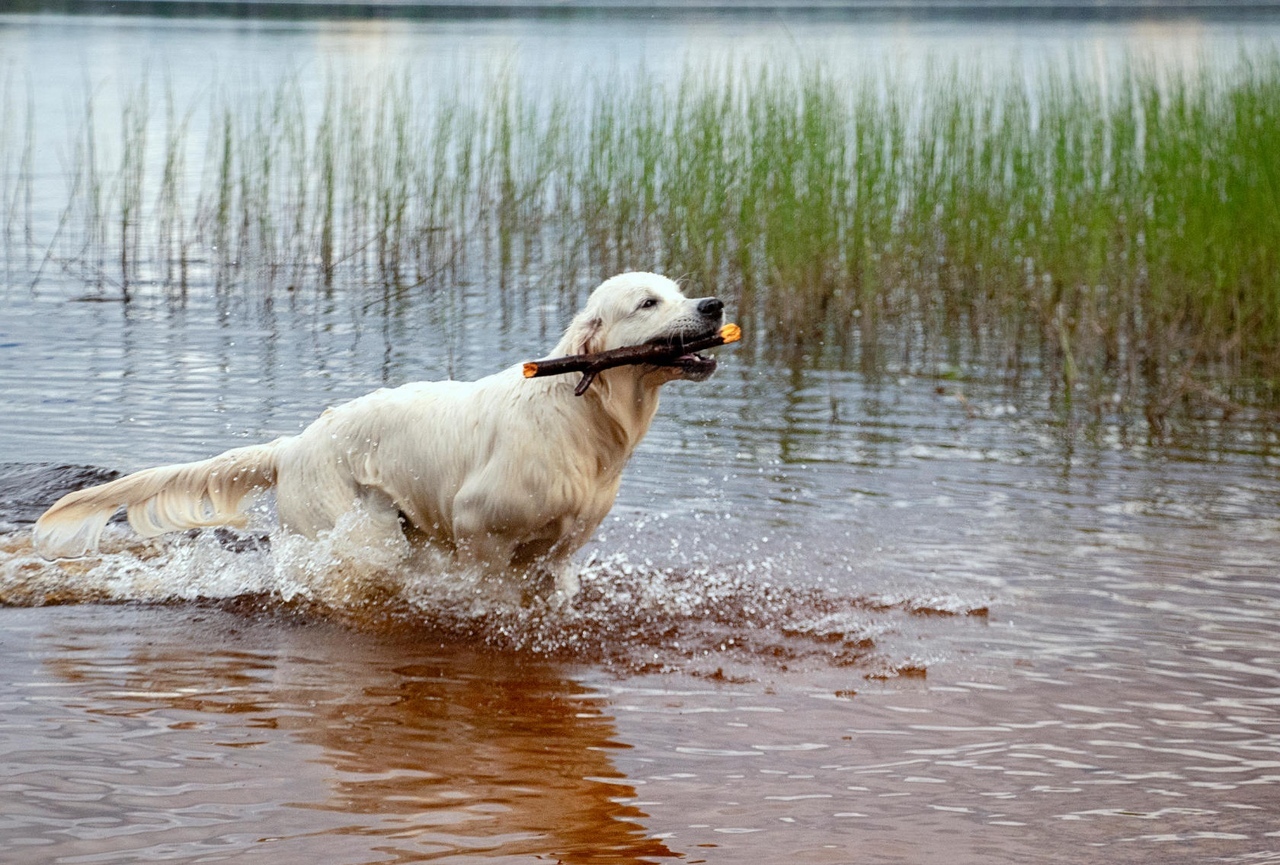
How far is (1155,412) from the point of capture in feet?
32.2

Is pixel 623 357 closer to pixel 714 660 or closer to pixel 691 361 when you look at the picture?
pixel 691 361

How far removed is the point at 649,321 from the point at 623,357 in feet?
0.52

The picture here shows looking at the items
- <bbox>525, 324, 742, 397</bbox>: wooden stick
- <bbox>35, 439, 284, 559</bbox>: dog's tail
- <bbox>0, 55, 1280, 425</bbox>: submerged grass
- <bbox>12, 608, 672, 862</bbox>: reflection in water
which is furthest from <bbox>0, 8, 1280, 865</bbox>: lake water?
<bbox>0, 55, 1280, 425</bbox>: submerged grass

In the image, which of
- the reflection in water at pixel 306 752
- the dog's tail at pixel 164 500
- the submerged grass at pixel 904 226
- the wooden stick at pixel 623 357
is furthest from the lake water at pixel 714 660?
the submerged grass at pixel 904 226

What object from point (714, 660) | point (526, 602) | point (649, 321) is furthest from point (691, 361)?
point (526, 602)

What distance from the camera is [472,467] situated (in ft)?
18.4

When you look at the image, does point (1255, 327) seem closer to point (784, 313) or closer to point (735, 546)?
point (784, 313)

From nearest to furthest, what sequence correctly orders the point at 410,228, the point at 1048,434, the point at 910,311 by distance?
the point at 1048,434 → the point at 910,311 → the point at 410,228

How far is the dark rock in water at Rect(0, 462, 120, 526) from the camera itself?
22.1 ft

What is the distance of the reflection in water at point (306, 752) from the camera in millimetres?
3793

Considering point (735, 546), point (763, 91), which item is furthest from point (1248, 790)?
point (763, 91)

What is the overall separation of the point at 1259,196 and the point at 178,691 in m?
8.57

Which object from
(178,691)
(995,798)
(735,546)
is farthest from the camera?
(735,546)

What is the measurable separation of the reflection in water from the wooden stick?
1.08 meters
